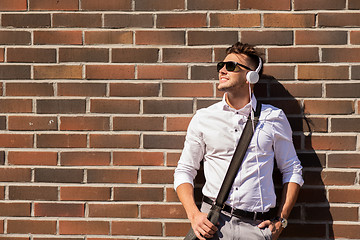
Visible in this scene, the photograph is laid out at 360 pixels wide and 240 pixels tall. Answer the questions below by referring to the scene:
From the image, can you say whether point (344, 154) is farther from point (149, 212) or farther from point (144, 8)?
point (144, 8)

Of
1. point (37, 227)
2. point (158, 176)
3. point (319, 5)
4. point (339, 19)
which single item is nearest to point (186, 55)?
point (158, 176)

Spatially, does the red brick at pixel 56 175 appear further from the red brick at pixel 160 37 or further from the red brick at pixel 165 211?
the red brick at pixel 160 37

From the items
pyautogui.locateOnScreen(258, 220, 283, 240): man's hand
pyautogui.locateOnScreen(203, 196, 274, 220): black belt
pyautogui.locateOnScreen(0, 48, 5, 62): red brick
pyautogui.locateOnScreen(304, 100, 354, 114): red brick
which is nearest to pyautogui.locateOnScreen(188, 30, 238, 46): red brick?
pyautogui.locateOnScreen(304, 100, 354, 114): red brick

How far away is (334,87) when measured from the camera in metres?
2.70

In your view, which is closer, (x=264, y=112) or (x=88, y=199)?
(x=264, y=112)

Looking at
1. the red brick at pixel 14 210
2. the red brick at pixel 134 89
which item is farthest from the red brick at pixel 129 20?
the red brick at pixel 14 210

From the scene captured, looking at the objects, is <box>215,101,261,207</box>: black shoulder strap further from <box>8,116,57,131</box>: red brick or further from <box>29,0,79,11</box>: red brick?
<box>29,0,79,11</box>: red brick

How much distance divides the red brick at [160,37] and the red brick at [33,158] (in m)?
1.04

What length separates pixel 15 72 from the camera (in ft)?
9.14

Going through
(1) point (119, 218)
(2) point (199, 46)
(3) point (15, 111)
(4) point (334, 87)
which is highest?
(2) point (199, 46)

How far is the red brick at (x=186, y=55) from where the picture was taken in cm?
273

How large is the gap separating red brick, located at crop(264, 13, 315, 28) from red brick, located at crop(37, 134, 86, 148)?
5.15 feet

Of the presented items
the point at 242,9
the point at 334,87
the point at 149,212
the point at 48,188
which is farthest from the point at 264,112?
the point at 48,188

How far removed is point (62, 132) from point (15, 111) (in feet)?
1.24
